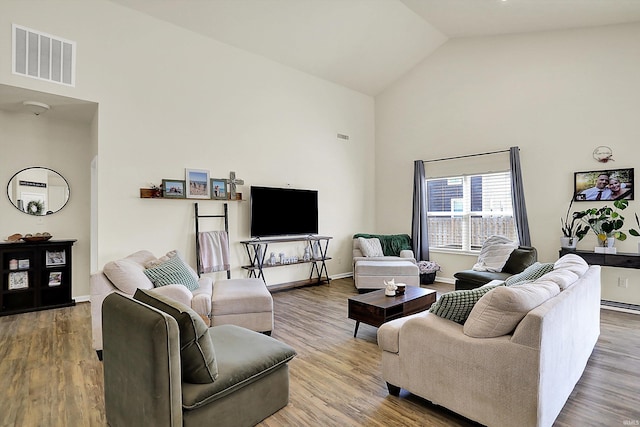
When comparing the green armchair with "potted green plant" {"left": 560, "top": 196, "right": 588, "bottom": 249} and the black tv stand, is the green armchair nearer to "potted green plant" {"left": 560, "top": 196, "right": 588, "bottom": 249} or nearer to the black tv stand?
the black tv stand

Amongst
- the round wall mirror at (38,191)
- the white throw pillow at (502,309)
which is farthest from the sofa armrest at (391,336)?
the round wall mirror at (38,191)

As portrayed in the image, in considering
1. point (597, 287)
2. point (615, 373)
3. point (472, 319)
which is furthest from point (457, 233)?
point (472, 319)

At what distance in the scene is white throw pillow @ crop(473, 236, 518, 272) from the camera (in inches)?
193

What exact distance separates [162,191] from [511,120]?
5558 millimetres

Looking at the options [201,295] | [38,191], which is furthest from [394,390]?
[38,191]

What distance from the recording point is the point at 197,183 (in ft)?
16.4

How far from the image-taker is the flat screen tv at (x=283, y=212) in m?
5.53

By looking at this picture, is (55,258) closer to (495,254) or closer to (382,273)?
(382,273)

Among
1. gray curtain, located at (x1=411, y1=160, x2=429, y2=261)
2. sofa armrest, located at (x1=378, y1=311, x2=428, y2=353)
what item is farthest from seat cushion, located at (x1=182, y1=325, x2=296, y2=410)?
gray curtain, located at (x1=411, y1=160, x2=429, y2=261)

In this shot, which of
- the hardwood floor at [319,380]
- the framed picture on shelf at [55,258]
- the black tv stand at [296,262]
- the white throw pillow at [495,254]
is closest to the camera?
the hardwood floor at [319,380]

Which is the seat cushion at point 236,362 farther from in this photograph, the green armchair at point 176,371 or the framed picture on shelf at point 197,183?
the framed picture on shelf at point 197,183

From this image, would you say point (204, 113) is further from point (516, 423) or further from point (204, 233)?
point (516, 423)

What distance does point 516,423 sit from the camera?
1.82 meters

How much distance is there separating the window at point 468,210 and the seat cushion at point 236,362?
4.89 m
